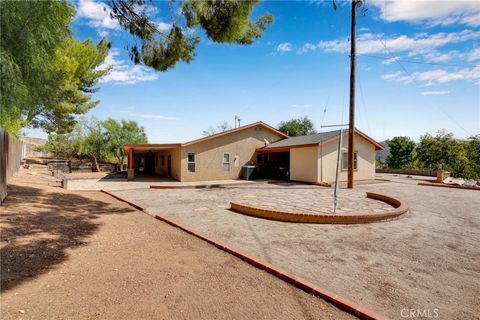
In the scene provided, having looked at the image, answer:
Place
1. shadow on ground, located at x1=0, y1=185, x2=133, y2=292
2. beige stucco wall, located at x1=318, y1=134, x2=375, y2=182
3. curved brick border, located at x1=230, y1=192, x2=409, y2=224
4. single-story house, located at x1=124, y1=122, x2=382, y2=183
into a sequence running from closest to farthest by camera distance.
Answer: shadow on ground, located at x1=0, y1=185, x2=133, y2=292, curved brick border, located at x1=230, y1=192, x2=409, y2=224, beige stucco wall, located at x1=318, y1=134, x2=375, y2=182, single-story house, located at x1=124, y1=122, x2=382, y2=183

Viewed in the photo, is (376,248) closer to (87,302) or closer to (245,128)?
(87,302)

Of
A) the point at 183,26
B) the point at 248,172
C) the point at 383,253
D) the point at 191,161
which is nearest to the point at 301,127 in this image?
the point at 248,172

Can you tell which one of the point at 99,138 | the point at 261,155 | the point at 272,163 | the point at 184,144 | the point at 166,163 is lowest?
the point at 166,163

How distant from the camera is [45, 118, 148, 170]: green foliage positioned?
3031 centimetres

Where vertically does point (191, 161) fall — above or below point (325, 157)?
below

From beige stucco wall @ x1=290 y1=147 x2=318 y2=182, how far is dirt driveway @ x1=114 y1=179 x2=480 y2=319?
7.83 m

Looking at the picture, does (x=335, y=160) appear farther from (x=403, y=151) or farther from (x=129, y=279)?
(x=403, y=151)

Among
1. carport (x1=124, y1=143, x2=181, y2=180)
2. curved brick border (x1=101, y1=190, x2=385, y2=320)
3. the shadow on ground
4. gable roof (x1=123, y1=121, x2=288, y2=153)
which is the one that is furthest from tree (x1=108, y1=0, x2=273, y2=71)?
carport (x1=124, y1=143, x2=181, y2=180)

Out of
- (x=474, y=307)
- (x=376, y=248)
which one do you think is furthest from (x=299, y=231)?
(x=474, y=307)

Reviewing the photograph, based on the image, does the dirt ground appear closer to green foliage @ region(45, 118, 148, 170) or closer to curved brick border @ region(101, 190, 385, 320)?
curved brick border @ region(101, 190, 385, 320)

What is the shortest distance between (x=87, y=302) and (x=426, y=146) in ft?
114

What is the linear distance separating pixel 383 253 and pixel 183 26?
7973 mm

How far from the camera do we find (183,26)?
311 inches

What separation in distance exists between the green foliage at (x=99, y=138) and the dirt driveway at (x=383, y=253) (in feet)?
85.4
